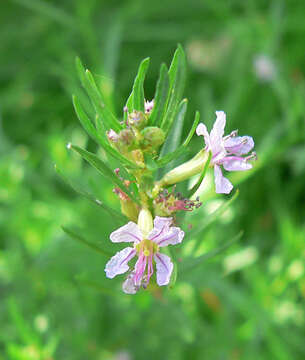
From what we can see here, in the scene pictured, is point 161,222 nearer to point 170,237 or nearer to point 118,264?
point 170,237

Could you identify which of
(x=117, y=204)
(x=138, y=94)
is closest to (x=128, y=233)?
(x=138, y=94)

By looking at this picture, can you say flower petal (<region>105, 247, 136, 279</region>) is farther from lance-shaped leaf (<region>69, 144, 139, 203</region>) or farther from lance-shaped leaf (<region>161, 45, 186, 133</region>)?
lance-shaped leaf (<region>161, 45, 186, 133</region>)

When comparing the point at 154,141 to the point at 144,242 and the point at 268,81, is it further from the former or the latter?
the point at 268,81

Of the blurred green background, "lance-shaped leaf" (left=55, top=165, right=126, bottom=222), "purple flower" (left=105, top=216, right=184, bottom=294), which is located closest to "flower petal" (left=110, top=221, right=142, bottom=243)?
"purple flower" (left=105, top=216, right=184, bottom=294)

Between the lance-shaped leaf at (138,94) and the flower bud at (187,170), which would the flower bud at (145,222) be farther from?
the lance-shaped leaf at (138,94)

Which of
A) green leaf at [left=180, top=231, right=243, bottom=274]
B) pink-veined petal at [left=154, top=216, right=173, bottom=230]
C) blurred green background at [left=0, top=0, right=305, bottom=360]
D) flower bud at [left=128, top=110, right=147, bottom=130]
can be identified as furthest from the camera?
blurred green background at [left=0, top=0, right=305, bottom=360]

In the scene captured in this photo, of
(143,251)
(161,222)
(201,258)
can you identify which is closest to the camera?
(161,222)

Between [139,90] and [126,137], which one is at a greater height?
[139,90]
